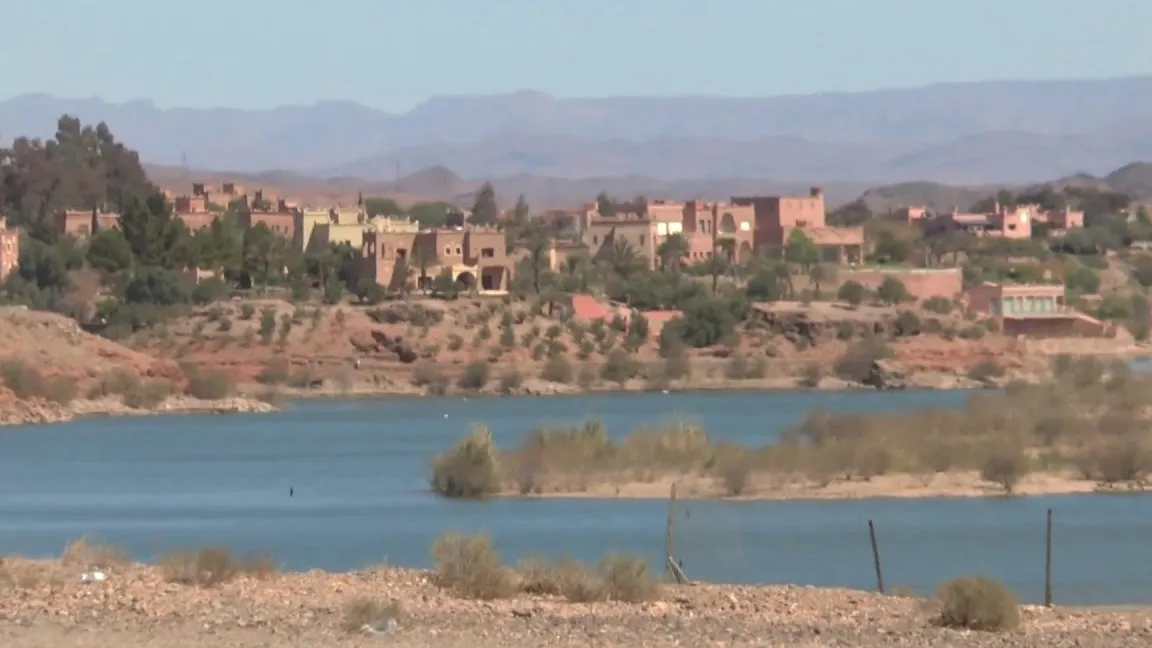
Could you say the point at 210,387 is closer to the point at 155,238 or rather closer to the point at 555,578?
the point at 155,238

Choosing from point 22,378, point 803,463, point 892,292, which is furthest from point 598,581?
point 892,292

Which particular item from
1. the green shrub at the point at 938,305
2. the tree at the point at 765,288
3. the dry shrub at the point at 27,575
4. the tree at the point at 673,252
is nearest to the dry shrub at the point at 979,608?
the dry shrub at the point at 27,575

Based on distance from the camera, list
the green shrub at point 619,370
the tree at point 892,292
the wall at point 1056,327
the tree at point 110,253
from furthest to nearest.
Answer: the wall at point 1056,327 < the tree at point 892,292 < the tree at point 110,253 < the green shrub at point 619,370

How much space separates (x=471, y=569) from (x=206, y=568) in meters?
3.03

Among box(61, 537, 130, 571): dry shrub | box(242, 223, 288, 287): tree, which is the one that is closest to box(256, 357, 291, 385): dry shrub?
box(242, 223, 288, 287): tree

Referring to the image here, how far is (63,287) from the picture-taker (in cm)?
10394

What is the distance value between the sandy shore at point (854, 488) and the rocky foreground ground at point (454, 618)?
18.7 metres

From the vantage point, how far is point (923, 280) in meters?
113

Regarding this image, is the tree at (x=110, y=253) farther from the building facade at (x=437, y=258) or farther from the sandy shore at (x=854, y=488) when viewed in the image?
the sandy shore at (x=854, y=488)

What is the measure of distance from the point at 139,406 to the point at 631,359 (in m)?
20.4

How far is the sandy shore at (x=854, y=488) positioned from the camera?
45188 millimetres

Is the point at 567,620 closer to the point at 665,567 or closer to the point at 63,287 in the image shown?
the point at 665,567

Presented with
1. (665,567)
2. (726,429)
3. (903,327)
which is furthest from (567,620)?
(903,327)

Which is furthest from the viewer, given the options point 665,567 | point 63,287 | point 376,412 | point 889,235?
point 889,235
